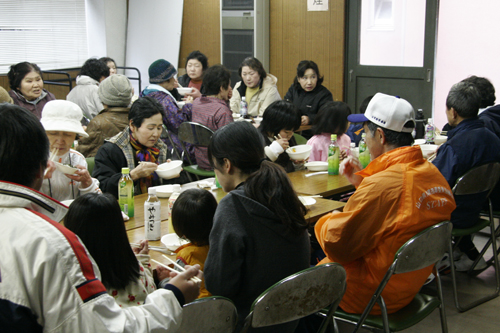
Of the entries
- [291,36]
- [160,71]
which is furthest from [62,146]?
[291,36]

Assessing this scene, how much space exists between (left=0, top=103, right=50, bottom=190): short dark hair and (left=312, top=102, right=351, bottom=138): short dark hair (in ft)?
10.1

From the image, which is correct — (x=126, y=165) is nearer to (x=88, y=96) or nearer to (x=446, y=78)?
(x=88, y=96)

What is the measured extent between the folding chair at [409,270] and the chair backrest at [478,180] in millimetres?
975

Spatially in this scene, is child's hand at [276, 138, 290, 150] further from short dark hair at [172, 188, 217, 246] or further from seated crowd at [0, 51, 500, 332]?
short dark hair at [172, 188, 217, 246]

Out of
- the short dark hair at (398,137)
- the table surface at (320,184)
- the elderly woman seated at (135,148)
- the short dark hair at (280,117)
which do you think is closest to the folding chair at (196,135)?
the short dark hair at (280,117)

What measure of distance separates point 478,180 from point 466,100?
2.06ft

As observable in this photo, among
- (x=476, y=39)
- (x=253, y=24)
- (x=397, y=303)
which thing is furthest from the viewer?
(x=253, y=24)

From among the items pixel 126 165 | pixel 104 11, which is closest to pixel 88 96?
pixel 126 165

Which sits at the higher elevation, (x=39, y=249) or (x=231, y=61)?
(x=231, y=61)

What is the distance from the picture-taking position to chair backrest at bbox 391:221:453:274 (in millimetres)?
1878

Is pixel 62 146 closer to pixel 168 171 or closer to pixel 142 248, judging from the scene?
pixel 168 171

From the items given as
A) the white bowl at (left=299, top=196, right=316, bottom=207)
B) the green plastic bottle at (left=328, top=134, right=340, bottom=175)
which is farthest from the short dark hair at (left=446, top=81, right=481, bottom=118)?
the white bowl at (left=299, top=196, right=316, bottom=207)

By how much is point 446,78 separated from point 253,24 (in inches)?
111

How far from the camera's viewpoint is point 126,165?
9.81 ft
